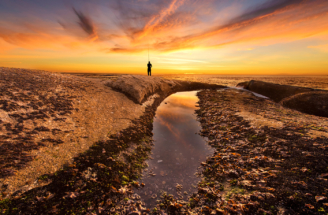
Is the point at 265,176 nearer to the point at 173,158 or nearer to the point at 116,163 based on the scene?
the point at 173,158

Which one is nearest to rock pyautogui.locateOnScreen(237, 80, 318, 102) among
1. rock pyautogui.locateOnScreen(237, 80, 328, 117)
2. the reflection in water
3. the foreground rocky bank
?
rock pyautogui.locateOnScreen(237, 80, 328, 117)

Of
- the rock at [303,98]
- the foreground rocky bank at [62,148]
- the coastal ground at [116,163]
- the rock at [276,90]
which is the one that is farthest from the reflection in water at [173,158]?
the rock at [276,90]

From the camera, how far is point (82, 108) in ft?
41.3

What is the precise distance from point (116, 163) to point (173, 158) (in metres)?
3.91

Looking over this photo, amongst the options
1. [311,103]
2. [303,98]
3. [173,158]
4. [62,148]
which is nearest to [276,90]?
[303,98]

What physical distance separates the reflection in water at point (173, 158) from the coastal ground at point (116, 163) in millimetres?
545

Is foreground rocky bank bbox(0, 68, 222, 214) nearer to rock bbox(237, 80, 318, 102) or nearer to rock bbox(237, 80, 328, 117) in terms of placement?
rock bbox(237, 80, 328, 117)

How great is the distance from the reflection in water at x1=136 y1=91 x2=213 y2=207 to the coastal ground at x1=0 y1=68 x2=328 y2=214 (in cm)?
54

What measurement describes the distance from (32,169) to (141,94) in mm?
14893

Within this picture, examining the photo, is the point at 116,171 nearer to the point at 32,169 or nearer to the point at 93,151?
the point at 93,151

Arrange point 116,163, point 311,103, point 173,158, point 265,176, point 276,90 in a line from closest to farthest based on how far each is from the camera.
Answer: point 265,176 < point 116,163 < point 173,158 < point 311,103 < point 276,90

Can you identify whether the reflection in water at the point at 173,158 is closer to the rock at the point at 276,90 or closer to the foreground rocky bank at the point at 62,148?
the foreground rocky bank at the point at 62,148

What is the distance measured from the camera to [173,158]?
9289mm

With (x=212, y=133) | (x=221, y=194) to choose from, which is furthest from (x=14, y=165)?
(x=212, y=133)
